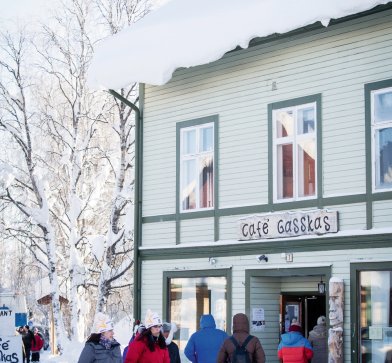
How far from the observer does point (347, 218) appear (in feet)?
52.5

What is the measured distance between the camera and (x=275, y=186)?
1741cm

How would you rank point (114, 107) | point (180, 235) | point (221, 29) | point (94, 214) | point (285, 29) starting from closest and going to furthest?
point (285, 29)
point (221, 29)
point (180, 235)
point (114, 107)
point (94, 214)

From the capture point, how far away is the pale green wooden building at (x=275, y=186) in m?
15.7

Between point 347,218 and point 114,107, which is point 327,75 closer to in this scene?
point 347,218

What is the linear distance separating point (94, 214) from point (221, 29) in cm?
1787

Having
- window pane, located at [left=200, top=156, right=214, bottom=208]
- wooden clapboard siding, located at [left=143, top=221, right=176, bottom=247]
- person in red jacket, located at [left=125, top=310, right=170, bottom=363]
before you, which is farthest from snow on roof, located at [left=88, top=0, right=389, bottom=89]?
person in red jacket, located at [left=125, top=310, right=170, bottom=363]

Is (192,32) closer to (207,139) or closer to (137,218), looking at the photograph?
(207,139)

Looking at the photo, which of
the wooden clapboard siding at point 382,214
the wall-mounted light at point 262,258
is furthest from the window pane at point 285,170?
the wooden clapboard siding at point 382,214

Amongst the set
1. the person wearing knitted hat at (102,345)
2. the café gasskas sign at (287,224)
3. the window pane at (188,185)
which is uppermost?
the window pane at (188,185)

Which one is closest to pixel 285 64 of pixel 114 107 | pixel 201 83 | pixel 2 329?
pixel 201 83

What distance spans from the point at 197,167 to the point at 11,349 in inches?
223

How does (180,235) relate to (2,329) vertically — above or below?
above

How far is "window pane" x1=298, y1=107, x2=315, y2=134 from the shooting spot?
16.9 m

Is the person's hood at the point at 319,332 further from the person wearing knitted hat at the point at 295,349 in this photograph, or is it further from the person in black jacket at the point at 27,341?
the person in black jacket at the point at 27,341
